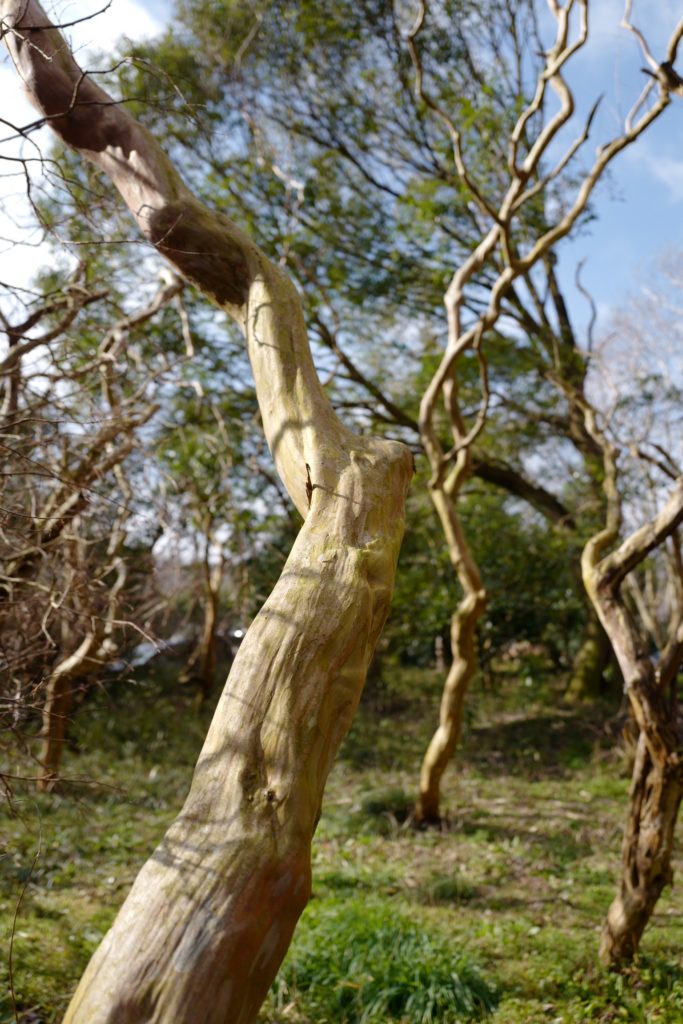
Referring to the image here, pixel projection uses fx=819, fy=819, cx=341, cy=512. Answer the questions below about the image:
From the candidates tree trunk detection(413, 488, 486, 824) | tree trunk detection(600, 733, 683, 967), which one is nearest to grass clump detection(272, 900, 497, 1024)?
tree trunk detection(600, 733, 683, 967)

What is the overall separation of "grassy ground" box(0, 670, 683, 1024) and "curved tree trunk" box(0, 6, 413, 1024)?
2.13ft

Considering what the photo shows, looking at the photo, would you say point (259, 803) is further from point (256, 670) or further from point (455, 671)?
point (455, 671)

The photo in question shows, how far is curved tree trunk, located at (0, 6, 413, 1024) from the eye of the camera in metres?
1.42

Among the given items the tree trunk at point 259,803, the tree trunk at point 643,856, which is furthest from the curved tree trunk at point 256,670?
the tree trunk at point 643,856

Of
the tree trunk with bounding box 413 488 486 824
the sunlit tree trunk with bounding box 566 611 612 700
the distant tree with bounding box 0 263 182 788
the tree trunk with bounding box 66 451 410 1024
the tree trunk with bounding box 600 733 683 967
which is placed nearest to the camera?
the tree trunk with bounding box 66 451 410 1024

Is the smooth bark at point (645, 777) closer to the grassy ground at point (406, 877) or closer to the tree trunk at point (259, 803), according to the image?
the grassy ground at point (406, 877)

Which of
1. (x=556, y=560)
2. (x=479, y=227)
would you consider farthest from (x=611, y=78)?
(x=556, y=560)

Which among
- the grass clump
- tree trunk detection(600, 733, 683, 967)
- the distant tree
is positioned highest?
the distant tree

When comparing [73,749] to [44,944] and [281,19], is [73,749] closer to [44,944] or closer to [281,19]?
[44,944]

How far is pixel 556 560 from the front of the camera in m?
10.7

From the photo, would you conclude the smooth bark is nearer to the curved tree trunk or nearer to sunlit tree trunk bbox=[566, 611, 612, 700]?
the curved tree trunk

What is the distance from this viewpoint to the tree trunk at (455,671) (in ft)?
21.4

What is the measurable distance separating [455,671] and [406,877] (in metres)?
1.76

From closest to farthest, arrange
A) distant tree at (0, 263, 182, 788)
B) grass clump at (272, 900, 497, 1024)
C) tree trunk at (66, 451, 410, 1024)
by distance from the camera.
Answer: tree trunk at (66, 451, 410, 1024)
distant tree at (0, 263, 182, 788)
grass clump at (272, 900, 497, 1024)
